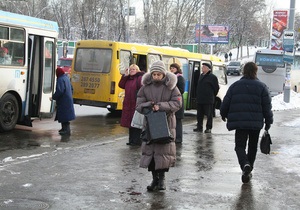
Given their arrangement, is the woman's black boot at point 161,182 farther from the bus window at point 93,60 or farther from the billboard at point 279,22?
the billboard at point 279,22

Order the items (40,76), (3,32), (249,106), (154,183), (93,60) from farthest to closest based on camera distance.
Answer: (93,60) → (40,76) → (3,32) → (249,106) → (154,183)

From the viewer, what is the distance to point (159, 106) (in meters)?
6.44

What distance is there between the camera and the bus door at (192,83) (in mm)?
18525

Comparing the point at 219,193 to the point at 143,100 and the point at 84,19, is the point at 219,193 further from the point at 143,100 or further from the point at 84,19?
the point at 84,19

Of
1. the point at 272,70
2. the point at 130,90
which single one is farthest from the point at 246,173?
the point at 272,70

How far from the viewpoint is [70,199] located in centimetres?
613

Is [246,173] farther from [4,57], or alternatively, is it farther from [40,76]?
[40,76]

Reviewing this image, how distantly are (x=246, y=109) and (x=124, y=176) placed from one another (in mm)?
2076

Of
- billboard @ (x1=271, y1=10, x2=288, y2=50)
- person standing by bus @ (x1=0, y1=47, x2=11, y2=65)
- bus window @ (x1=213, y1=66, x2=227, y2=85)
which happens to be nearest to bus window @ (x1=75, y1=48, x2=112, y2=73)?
person standing by bus @ (x1=0, y1=47, x2=11, y2=65)

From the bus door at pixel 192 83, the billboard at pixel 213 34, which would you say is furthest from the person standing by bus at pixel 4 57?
the billboard at pixel 213 34

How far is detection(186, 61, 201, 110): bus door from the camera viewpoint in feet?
60.8

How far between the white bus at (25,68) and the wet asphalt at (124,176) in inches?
25.3

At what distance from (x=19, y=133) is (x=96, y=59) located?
→ 487cm

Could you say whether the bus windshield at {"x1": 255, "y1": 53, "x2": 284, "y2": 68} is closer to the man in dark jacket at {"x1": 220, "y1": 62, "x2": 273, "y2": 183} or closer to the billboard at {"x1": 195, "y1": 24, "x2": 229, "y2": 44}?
the billboard at {"x1": 195, "y1": 24, "x2": 229, "y2": 44}
